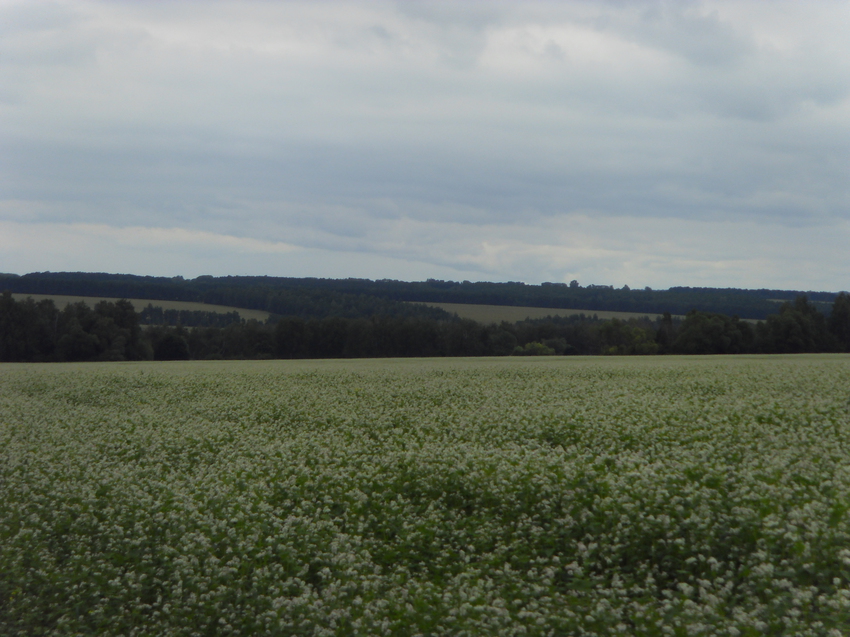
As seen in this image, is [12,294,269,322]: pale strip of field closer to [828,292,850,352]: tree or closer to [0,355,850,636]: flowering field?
[828,292,850,352]: tree

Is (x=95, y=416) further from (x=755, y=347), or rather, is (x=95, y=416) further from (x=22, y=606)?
(x=755, y=347)

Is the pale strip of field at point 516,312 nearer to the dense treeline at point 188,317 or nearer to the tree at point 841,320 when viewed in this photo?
the dense treeline at point 188,317

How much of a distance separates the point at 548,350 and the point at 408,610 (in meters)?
75.3

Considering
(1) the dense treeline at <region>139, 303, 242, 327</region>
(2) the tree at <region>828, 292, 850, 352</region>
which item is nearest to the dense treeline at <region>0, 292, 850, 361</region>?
(2) the tree at <region>828, 292, 850, 352</region>

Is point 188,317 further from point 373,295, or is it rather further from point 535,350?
point 535,350

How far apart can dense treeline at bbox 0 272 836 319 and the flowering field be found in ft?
284

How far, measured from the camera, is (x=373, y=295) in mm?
131875

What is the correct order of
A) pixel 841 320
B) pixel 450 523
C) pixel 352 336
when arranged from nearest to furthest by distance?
pixel 450 523, pixel 841 320, pixel 352 336

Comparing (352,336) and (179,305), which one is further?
(179,305)

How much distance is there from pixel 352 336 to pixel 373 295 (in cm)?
5134

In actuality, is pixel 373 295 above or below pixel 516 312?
above

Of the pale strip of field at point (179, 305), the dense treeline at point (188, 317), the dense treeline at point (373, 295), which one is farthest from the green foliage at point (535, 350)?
the pale strip of field at point (179, 305)

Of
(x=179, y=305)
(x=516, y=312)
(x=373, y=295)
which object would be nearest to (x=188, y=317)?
(x=179, y=305)

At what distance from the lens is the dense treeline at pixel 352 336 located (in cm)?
6950
